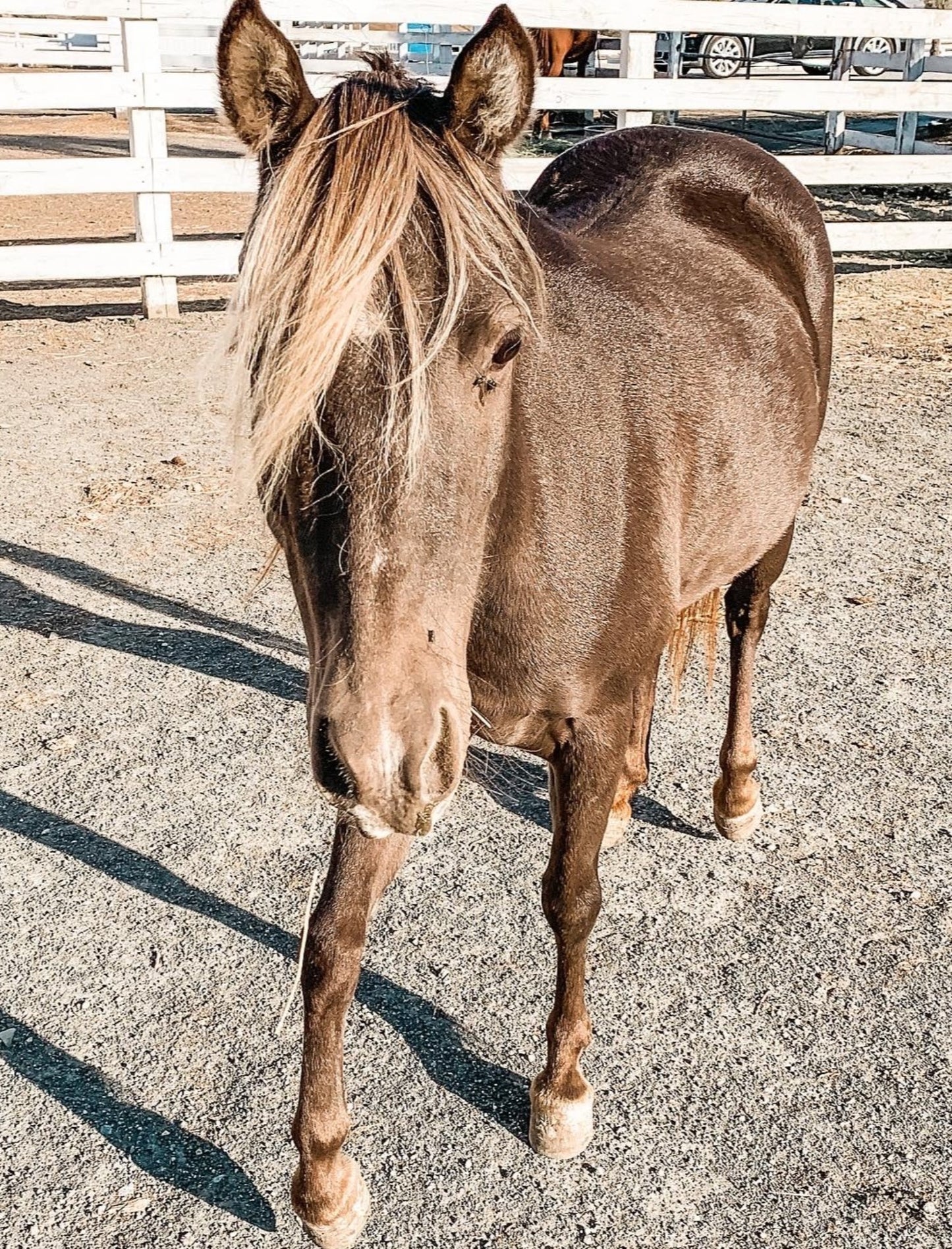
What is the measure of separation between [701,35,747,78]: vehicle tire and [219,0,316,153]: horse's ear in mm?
20999

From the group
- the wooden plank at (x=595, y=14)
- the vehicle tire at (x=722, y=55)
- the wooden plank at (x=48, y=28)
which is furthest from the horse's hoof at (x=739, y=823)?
the vehicle tire at (x=722, y=55)

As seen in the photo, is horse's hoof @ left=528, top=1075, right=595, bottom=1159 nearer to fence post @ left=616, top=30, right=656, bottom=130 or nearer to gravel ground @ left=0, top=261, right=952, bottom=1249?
gravel ground @ left=0, top=261, right=952, bottom=1249

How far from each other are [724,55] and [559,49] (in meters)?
9.61

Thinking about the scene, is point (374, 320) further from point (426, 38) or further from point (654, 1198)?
point (426, 38)

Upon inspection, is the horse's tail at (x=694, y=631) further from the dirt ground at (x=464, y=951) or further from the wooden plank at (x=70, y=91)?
the wooden plank at (x=70, y=91)

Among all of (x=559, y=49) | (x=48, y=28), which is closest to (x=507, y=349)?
(x=559, y=49)

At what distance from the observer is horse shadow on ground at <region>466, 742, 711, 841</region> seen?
3.51m

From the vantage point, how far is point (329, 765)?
164cm

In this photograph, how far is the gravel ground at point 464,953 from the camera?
7.63 ft

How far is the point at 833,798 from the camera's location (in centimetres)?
359

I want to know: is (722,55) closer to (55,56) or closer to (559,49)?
(559,49)

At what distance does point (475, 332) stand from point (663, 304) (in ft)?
3.98

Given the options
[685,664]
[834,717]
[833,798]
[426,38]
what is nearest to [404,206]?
[685,664]

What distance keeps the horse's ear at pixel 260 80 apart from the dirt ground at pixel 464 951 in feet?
1.31
